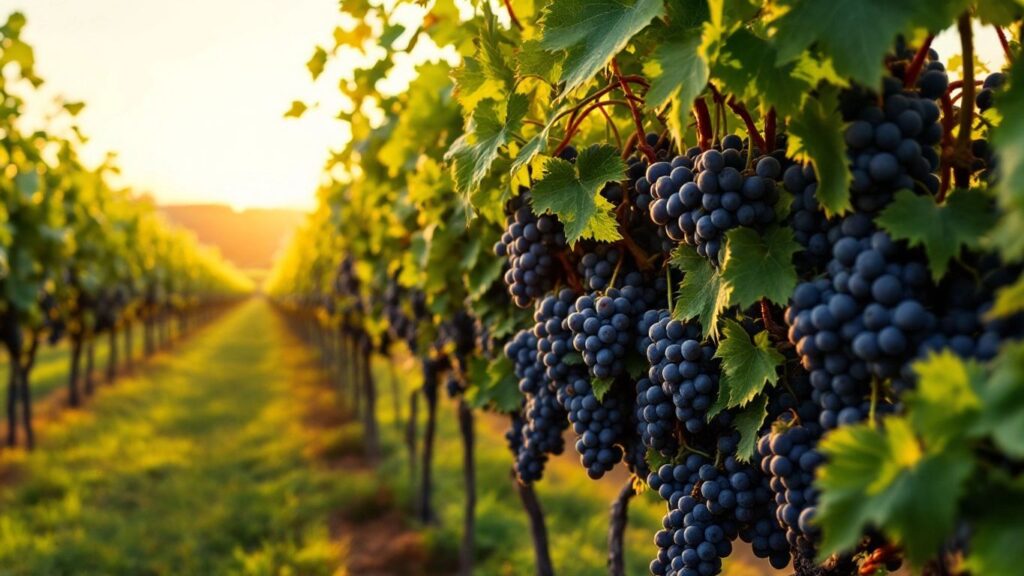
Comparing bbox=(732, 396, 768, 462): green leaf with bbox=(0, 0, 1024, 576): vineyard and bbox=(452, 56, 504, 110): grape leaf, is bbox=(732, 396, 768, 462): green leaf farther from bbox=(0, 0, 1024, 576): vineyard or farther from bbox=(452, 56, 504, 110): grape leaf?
bbox=(452, 56, 504, 110): grape leaf

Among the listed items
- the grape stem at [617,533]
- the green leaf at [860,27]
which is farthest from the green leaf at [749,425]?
the grape stem at [617,533]

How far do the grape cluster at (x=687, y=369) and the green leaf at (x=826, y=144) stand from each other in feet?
1.70

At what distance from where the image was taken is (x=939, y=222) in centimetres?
128

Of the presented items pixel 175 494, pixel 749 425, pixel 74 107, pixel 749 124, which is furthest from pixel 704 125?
pixel 175 494

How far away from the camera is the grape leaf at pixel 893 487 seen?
1027mm

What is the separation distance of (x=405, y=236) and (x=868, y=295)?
14.7 feet

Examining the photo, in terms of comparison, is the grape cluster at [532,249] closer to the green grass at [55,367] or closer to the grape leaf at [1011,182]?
the grape leaf at [1011,182]

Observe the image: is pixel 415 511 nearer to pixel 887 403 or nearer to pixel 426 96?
pixel 426 96

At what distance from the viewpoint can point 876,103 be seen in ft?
4.53

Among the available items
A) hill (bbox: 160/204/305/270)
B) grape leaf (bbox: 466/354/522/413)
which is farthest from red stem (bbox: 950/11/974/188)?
hill (bbox: 160/204/305/270)

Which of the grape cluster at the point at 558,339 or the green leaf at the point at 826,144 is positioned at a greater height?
the green leaf at the point at 826,144

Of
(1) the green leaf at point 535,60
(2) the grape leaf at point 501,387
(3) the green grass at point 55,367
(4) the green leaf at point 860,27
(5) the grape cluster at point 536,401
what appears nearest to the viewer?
(4) the green leaf at point 860,27

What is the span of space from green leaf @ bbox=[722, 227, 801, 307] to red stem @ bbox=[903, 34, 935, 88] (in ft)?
1.13

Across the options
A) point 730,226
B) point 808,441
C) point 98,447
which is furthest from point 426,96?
point 98,447
